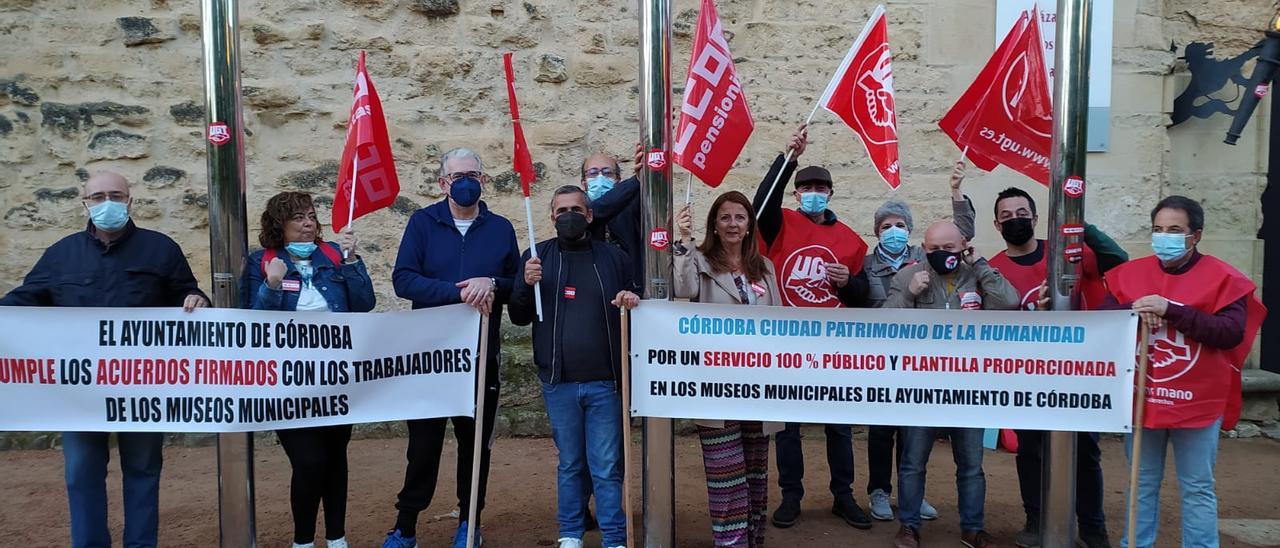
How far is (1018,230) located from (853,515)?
1716 mm

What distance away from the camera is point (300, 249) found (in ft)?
14.2

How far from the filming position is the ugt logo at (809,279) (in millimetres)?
5152

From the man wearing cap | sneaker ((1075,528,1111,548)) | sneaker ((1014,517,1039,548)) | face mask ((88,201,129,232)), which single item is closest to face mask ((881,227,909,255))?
the man wearing cap

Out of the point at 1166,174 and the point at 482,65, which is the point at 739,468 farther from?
the point at 1166,174

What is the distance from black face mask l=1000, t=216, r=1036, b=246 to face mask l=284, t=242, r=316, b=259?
10.9ft

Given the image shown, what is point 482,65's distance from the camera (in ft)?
23.3

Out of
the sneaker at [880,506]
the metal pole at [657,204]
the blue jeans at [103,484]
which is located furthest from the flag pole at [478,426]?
the sneaker at [880,506]

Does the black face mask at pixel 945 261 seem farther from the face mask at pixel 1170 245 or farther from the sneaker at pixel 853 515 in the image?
the sneaker at pixel 853 515

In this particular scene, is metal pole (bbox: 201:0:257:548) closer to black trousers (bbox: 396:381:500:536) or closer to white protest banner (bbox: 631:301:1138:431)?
black trousers (bbox: 396:381:500:536)

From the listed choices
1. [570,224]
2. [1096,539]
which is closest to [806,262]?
[570,224]

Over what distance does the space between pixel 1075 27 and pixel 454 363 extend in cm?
303

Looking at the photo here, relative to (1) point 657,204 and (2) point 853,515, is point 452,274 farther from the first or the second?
(2) point 853,515

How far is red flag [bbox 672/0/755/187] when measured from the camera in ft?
14.3

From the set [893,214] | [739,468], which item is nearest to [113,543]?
[739,468]
